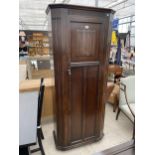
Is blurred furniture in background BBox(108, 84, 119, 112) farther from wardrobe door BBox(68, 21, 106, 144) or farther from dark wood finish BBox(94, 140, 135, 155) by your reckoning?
dark wood finish BBox(94, 140, 135, 155)

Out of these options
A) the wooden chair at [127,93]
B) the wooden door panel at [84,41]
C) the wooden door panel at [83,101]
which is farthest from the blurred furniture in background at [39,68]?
the wooden door panel at [84,41]

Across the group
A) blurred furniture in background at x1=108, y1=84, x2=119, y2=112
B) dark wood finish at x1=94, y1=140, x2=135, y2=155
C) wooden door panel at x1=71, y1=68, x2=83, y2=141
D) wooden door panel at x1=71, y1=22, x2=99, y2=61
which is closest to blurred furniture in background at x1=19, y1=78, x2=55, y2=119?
wooden door panel at x1=71, y1=68, x2=83, y2=141

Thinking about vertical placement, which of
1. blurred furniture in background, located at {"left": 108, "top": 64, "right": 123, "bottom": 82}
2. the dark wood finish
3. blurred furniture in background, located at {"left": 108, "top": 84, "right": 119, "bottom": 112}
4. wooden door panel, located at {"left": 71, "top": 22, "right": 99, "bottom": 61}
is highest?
wooden door panel, located at {"left": 71, "top": 22, "right": 99, "bottom": 61}

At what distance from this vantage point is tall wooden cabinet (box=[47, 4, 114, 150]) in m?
1.62

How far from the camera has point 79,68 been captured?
182 centimetres

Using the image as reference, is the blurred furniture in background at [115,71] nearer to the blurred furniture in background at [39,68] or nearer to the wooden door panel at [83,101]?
the blurred furniture in background at [39,68]

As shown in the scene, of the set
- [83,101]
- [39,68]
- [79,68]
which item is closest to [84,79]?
[79,68]

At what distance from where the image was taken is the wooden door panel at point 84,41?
168 cm

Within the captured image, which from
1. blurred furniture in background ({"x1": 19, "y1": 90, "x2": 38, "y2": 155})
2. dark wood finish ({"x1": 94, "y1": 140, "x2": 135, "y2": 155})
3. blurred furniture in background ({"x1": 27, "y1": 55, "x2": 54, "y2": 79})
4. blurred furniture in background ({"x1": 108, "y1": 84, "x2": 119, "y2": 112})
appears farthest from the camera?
blurred furniture in background ({"x1": 27, "y1": 55, "x2": 54, "y2": 79})
